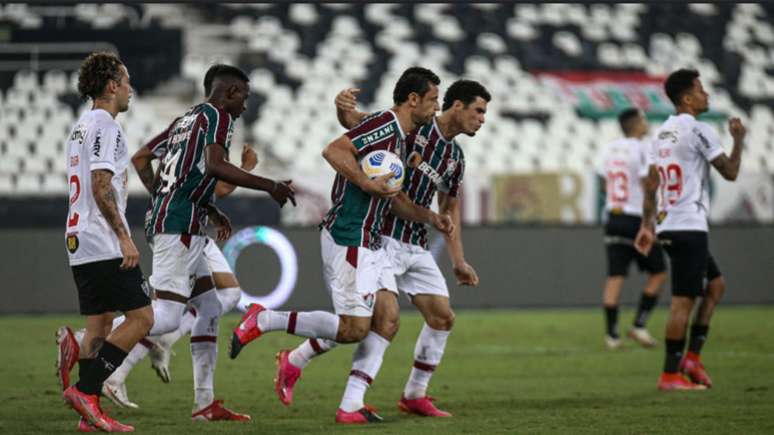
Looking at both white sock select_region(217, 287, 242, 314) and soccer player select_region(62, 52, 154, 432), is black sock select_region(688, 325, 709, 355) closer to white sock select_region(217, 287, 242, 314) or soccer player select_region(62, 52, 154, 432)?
white sock select_region(217, 287, 242, 314)

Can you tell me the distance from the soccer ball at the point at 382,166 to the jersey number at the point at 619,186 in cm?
662

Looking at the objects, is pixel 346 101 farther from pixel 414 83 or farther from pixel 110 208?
pixel 110 208

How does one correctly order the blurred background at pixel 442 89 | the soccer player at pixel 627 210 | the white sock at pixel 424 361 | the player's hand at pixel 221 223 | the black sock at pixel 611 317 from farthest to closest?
the blurred background at pixel 442 89, the soccer player at pixel 627 210, the black sock at pixel 611 317, the white sock at pixel 424 361, the player's hand at pixel 221 223

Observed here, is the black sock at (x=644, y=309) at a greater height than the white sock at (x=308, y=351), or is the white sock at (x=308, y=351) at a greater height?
the white sock at (x=308, y=351)

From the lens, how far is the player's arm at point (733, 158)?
325 inches

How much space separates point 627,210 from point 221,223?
21.6 feet

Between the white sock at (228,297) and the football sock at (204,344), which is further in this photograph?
the white sock at (228,297)

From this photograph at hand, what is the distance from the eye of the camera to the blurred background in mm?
17266

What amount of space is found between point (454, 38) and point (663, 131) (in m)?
14.9

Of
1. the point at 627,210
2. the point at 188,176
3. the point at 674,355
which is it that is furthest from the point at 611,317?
the point at 188,176

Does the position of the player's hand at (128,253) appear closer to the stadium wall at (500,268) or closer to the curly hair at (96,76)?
the curly hair at (96,76)

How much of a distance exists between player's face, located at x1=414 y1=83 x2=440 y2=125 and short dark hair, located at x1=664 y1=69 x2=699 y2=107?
2.47 meters

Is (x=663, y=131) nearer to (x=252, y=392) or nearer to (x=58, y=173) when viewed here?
(x=252, y=392)

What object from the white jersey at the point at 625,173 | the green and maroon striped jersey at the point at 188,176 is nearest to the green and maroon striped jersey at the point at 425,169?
the green and maroon striped jersey at the point at 188,176
